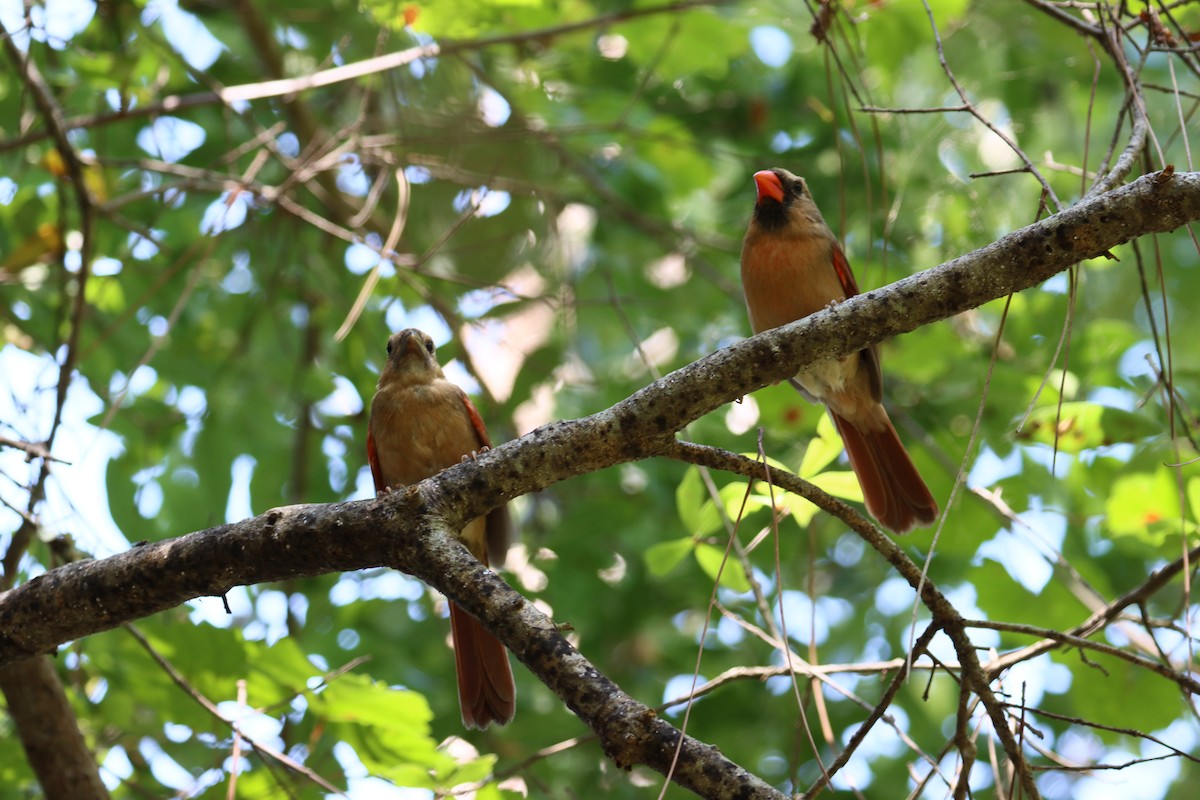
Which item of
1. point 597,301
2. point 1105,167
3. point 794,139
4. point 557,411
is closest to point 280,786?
point 597,301

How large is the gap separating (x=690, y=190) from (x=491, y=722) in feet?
14.1

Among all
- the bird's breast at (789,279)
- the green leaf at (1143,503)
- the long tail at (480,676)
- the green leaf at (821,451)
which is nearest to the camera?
the green leaf at (821,451)

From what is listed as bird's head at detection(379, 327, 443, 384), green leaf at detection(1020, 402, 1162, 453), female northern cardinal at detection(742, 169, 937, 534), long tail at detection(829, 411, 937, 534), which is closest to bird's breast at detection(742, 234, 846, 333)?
female northern cardinal at detection(742, 169, 937, 534)

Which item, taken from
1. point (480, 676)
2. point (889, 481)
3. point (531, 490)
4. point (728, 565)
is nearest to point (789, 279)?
point (889, 481)

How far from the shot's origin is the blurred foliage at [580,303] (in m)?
4.43

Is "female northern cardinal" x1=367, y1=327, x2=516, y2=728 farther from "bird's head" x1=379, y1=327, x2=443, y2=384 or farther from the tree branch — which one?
the tree branch

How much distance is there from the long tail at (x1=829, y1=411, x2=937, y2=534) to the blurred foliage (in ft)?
0.54

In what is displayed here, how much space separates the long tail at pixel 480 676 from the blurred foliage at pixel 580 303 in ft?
1.39

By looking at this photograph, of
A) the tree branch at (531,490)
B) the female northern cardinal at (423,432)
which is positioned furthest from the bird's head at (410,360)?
the tree branch at (531,490)

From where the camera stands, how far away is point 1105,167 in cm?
265

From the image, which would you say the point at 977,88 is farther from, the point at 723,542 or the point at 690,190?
the point at 723,542

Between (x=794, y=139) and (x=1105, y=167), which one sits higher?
(x=794, y=139)

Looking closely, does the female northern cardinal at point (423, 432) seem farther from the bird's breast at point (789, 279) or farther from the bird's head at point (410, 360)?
the bird's breast at point (789, 279)

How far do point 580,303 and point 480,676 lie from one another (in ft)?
5.56
